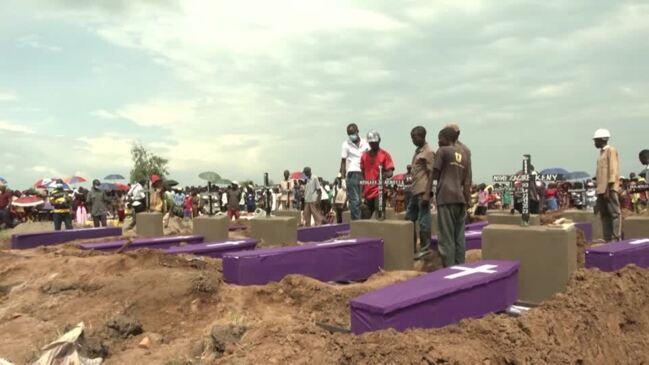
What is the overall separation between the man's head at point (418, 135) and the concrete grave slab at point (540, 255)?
2.30 meters

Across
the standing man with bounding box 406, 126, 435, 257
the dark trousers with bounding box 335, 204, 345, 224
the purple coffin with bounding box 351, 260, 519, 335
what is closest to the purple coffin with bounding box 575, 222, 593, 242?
the standing man with bounding box 406, 126, 435, 257

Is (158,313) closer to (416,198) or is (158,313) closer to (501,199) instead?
(416,198)

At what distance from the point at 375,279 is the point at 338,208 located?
33.3 feet

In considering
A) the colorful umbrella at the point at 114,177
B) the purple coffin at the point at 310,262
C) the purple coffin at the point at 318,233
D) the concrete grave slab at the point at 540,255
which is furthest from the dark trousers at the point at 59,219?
the colorful umbrella at the point at 114,177

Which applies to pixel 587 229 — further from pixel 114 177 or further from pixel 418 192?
pixel 114 177

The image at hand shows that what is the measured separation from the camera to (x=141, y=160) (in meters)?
50.5

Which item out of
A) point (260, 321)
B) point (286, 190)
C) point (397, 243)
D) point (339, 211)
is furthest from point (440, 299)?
point (286, 190)

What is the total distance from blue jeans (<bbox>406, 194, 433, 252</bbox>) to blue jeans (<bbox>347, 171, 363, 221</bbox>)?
5.42 ft

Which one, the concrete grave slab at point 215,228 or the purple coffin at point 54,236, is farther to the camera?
the purple coffin at point 54,236

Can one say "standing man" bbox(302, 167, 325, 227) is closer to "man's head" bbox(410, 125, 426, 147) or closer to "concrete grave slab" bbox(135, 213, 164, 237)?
"concrete grave slab" bbox(135, 213, 164, 237)

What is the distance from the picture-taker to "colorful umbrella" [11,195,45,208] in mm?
21281

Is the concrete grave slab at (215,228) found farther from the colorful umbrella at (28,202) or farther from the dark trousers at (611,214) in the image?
the colorful umbrella at (28,202)

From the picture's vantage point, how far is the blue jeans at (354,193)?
1017 centimetres

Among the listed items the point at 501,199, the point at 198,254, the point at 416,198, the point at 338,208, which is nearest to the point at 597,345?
the point at 416,198
